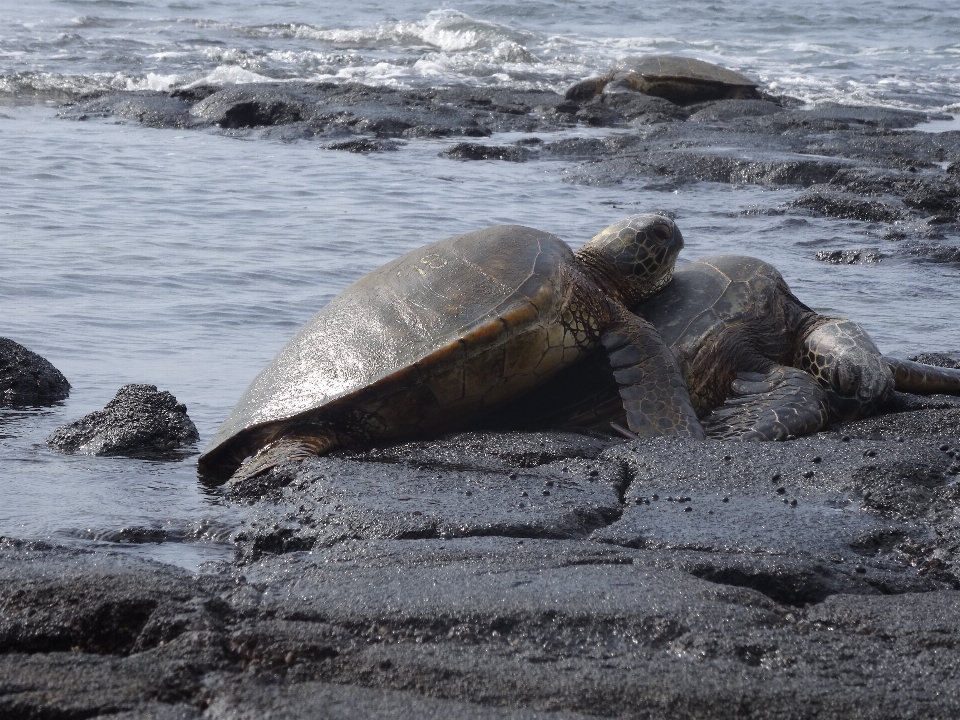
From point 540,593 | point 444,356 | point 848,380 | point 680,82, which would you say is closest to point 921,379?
point 848,380

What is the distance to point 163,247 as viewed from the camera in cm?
794

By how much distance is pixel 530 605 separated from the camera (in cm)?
242

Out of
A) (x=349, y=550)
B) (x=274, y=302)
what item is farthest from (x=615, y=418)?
(x=274, y=302)

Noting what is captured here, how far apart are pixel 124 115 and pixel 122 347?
31.4ft

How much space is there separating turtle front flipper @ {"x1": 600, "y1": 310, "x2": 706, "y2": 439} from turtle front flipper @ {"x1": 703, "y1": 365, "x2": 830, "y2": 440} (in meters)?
0.17

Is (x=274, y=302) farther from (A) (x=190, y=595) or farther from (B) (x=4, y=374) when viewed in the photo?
(A) (x=190, y=595)

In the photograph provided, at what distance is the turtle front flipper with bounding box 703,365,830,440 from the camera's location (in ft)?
13.9

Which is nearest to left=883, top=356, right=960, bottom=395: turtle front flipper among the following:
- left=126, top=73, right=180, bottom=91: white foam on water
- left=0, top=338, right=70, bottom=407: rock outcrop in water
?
left=0, top=338, right=70, bottom=407: rock outcrop in water

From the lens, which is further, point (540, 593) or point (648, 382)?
point (648, 382)

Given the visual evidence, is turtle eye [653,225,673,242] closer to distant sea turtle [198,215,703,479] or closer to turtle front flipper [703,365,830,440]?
distant sea turtle [198,215,703,479]

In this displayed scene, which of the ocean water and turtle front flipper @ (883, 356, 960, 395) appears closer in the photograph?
the ocean water

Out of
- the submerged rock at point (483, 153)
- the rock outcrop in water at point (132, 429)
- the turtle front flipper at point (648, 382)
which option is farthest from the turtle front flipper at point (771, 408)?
the submerged rock at point (483, 153)

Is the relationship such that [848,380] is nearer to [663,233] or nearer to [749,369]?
[749,369]

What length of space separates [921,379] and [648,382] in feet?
4.44
